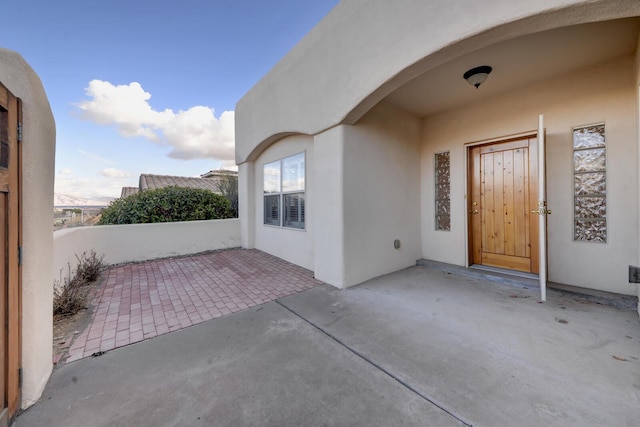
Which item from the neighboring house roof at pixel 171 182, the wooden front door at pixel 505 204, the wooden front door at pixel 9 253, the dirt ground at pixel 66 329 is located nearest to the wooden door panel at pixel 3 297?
the wooden front door at pixel 9 253

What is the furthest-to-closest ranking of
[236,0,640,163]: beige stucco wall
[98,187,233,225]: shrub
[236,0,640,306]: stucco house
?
[98,187,233,225]: shrub < [236,0,640,306]: stucco house < [236,0,640,163]: beige stucco wall

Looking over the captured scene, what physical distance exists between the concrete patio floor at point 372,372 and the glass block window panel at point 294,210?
2324mm

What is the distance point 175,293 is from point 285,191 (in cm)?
279

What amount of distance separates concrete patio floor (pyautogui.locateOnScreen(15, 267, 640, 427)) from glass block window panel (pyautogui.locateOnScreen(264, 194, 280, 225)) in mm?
3091

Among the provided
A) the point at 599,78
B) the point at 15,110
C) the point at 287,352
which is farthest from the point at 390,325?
the point at 599,78

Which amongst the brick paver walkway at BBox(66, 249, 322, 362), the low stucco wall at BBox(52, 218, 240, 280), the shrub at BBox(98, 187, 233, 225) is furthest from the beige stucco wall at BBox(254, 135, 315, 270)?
the shrub at BBox(98, 187, 233, 225)

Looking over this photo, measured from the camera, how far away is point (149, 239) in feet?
18.3

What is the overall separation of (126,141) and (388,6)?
1426 cm

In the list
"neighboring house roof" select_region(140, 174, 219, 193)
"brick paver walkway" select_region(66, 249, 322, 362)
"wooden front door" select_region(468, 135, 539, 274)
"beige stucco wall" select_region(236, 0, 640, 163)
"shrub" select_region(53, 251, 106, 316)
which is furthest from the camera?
"neighboring house roof" select_region(140, 174, 219, 193)

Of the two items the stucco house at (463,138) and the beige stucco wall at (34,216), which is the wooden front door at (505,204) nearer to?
the stucco house at (463,138)

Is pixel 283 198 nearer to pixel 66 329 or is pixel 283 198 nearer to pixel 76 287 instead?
pixel 76 287

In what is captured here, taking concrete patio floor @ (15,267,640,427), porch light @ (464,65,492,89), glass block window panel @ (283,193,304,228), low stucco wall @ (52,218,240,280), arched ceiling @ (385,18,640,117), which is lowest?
concrete patio floor @ (15,267,640,427)

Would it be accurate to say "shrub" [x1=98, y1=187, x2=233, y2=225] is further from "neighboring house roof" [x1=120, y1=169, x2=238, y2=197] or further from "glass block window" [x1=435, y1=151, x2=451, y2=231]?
"neighboring house roof" [x1=120, y1=169, x2=238, y2=197]

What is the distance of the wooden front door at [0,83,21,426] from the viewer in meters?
1.33
